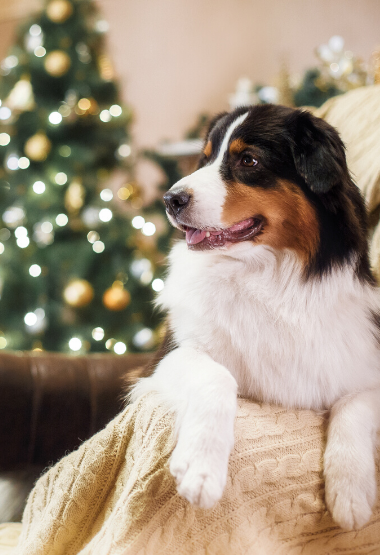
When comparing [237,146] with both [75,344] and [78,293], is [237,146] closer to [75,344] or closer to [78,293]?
[78,293]

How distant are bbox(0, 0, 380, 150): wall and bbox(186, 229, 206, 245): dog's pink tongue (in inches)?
106

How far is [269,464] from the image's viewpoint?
2.88 feet

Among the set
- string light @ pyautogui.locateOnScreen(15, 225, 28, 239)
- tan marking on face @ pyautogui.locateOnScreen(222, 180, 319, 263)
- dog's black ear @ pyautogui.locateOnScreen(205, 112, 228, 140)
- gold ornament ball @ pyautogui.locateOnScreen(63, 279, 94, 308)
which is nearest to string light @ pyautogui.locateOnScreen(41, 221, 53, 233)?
string light @ pyautogui.locateOnScreen(15, 225, 28, 239)

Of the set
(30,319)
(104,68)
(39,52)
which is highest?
(39,52)

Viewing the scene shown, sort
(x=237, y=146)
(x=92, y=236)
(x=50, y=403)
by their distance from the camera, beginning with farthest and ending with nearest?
(x=92, y=236), (x=50, y=403), (x=237, y=146)

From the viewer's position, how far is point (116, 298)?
2908mm

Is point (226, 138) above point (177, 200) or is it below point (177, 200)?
above

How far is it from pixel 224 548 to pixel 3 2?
4508 mm

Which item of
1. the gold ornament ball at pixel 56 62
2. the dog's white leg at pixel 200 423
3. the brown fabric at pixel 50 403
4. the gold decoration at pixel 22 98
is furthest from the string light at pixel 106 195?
the dog's white leg at pixel 200 423

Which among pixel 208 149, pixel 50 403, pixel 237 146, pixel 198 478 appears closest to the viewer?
pixel 198 478

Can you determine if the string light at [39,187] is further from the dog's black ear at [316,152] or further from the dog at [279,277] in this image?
the dog's black ear at [316,152]

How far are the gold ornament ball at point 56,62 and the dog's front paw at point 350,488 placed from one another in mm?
2835

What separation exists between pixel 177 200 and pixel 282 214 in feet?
0.89

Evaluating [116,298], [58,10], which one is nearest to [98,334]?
[116,298]
